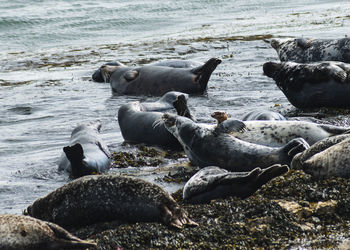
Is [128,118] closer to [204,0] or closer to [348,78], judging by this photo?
[348,78]

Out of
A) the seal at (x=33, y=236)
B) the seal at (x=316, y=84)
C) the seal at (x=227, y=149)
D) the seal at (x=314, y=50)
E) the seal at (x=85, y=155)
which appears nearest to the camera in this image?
the seal at (x=33, y=236)

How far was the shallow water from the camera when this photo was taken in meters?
7.86

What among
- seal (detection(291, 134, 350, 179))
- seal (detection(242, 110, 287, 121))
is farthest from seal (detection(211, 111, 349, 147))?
seal (detection(291, 134, 350, 179))

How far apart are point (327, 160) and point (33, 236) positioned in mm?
2197

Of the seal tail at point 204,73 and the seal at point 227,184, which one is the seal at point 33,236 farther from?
the seal tail at point 204,73

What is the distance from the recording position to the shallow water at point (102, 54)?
A: 7.86 metres

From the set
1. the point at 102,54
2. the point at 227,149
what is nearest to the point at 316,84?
the point at 227,149

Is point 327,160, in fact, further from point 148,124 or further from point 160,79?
point 160,79

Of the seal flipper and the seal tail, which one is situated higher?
the seal flipper

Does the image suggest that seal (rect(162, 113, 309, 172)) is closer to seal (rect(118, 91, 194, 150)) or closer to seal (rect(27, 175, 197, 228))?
seal (rect(118, 91, 194, 150))

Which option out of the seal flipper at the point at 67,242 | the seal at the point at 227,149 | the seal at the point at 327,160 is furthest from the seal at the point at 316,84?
the seal flipper at the point at 67,242

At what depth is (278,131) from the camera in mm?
6168

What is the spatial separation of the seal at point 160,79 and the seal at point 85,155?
304 centimetres

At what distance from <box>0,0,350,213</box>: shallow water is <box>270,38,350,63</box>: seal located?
24.5 inches
